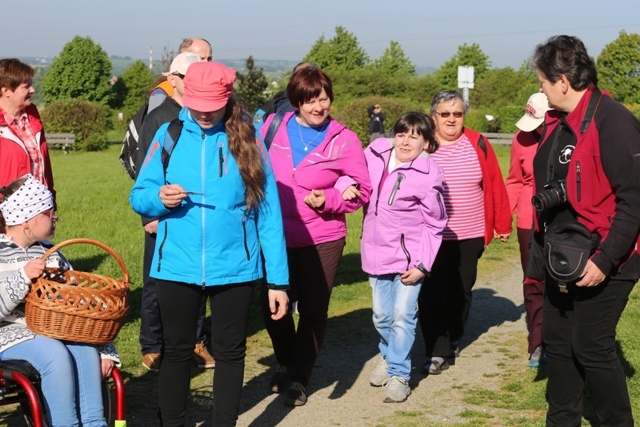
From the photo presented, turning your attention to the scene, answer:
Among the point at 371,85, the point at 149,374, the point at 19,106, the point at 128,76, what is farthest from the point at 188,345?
the point at 128,76

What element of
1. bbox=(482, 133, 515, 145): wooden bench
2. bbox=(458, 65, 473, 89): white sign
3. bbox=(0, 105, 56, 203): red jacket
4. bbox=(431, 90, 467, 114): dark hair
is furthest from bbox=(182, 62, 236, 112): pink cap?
bbox=(482, 133, 515, 145): wooden bench

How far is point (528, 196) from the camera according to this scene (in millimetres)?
7586

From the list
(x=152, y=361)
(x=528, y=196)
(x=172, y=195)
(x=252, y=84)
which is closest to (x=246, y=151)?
(x=172, y=195)

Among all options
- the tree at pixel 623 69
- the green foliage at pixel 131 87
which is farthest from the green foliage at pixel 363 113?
the green foliage at pixel 131 87

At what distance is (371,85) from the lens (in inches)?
2384

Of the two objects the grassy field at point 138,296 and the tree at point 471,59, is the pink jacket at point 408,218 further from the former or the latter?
the tree at point 471,59

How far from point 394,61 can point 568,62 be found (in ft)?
264

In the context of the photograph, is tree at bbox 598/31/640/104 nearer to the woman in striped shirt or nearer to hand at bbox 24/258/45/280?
the woman in striped shirt

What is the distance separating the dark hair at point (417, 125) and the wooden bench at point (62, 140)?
33625 millimetres

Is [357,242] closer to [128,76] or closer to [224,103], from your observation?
[224,103]

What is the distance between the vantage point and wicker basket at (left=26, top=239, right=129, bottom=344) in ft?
15.1

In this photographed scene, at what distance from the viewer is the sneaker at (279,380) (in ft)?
21.9

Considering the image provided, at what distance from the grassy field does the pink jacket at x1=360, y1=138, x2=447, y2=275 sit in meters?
1.02

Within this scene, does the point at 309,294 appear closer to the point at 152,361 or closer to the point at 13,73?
the point at 152,361
